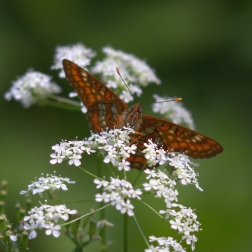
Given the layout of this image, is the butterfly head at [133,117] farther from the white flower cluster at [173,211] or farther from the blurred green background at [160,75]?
the blurred green background at [160,75]

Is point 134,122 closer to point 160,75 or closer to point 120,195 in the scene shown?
point 120,195

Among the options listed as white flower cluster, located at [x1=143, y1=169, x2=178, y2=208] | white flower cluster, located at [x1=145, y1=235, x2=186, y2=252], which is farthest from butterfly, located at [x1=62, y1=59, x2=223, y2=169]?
white flower cluster, located at [x1=145, y1=235, x2=186, y2=252]

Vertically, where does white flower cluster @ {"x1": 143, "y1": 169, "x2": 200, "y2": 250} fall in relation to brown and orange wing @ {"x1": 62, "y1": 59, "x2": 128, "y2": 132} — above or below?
below

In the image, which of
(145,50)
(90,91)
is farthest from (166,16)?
(90,91)

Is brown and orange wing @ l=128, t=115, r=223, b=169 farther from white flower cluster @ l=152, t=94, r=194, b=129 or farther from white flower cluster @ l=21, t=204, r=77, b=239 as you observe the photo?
white flower cluster @ l=152, t=94, r=194, b=129

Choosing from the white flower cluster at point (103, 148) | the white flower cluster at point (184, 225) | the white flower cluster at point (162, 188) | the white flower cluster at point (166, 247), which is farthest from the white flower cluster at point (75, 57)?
the white flower cluster at point (166, 247)

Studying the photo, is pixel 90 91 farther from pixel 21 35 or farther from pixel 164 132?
pixel 21 35

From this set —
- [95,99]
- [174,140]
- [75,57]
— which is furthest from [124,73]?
[174,140]
